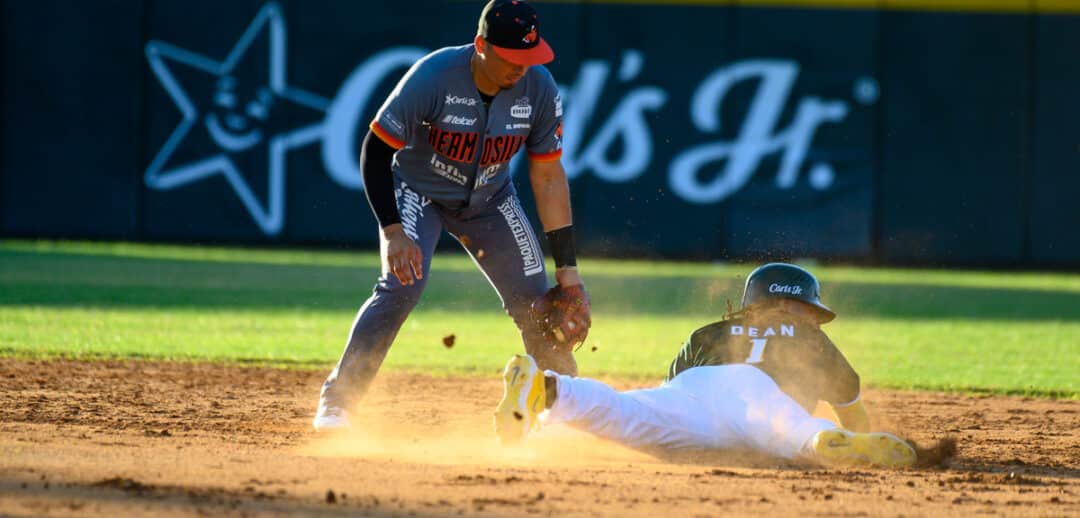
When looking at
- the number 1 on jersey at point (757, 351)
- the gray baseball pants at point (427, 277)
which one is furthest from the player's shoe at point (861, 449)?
the gray baseball pants at point (427, 277)

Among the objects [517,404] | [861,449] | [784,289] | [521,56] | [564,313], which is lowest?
[861,449]

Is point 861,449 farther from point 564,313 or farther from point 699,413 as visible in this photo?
point 564,313

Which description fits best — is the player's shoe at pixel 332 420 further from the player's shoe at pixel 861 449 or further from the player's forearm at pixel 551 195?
the player's shoe at pixel 861 449

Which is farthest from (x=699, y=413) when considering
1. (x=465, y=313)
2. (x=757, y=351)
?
(x=465, y=313)

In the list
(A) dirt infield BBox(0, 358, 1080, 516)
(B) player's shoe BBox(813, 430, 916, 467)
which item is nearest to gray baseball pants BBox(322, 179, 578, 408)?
(A) dirt infield BBox(0, 358, 1080, 516)

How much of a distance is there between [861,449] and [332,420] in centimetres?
215

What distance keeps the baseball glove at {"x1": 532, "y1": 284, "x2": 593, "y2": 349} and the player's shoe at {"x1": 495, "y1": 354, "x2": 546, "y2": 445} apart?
96cm

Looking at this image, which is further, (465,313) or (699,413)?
(465,313)

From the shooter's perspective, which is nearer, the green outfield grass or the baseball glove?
the baseball glove

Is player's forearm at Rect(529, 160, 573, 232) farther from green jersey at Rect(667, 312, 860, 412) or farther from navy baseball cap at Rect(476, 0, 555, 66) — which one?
green jersey at Rect(667, 312, 860, 412)

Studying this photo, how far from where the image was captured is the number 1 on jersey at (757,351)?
6.02 meters

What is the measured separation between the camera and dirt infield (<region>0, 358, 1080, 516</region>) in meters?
4.81

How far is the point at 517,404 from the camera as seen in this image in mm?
5535

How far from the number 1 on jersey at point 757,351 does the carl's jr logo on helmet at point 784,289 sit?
0.87 feet
